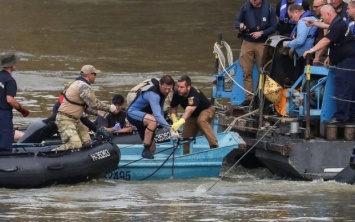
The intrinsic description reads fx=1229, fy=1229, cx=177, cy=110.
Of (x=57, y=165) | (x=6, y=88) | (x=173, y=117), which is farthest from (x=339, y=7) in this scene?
(x=6, y=88)

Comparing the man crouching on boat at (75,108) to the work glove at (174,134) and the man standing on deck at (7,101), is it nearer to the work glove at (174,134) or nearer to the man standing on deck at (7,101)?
the man standing on deck at (7,101)

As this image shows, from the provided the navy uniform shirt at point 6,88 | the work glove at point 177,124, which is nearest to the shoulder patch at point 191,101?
the work glove at point 177,124

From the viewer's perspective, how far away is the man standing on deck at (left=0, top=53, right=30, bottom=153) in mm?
15125

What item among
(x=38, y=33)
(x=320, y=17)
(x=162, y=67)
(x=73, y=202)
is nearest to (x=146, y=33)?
(x=38, y=33)

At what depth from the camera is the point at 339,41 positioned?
15.5 m

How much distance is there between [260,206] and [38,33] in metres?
21.7

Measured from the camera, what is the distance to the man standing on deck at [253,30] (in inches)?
689

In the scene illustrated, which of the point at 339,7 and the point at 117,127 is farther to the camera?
the point at 117,127

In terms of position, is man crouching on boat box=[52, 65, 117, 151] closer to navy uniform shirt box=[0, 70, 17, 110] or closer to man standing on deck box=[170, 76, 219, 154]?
navy uniform shirt box=[0, 70, 17, 110]

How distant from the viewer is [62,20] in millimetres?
37562

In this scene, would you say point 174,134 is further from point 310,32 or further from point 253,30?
point 253,30

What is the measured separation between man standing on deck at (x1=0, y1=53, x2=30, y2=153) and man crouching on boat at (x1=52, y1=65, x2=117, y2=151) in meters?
0.56

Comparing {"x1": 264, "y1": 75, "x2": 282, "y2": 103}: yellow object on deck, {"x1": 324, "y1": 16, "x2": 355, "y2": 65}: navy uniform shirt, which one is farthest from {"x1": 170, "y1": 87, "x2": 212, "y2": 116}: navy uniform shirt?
{"x1": 324, "y1": 16, "x2": 355, "y2": 65}: navy uniform shirt

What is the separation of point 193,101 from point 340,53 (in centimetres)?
199
